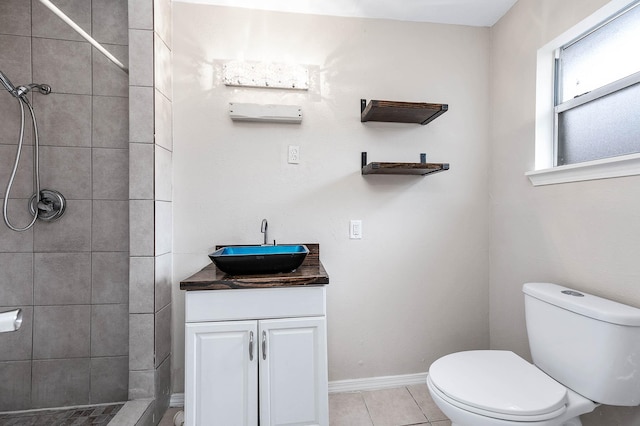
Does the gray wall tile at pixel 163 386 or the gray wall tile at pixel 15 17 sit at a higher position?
the gray wall tile at pixel 15 17

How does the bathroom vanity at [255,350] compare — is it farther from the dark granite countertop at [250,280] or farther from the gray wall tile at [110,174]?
the gray wall tile at [110,174]

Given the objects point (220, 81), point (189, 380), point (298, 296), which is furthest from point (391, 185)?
point (189, 380)

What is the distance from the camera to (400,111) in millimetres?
1609

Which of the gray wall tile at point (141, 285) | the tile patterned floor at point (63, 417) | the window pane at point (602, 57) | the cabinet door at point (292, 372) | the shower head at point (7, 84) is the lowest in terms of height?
the tile patterned floor at point (63, 417)

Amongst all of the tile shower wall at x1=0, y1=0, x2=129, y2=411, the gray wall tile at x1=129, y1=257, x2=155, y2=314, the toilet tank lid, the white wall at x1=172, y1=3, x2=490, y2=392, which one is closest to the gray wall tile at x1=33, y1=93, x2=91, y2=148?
the tile shower wall at x1=0, y1=0, x2=129, y2=411

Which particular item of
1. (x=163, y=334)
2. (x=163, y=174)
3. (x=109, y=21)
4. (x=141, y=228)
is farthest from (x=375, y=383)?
(x=109, y=21)

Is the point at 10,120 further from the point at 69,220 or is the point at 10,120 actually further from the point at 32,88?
the point at 69,220

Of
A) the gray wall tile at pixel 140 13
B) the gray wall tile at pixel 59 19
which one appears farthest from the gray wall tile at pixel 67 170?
the gray wall tile at pixel 140 13

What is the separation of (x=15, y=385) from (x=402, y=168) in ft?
7.86

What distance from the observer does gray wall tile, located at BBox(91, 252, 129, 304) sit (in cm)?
155

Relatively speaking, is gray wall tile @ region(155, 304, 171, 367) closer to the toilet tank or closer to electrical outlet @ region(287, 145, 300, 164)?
electrical outlet @ region(287, 145, 300, 164)

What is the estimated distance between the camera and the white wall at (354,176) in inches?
65.0

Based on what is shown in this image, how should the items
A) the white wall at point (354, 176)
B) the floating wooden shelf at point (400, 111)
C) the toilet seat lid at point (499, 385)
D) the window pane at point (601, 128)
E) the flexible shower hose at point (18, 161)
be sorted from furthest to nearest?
the white wall at point (354, 176), the floating wooden shelf at point (400, 111), the flexible shower hose at point (18, 161), the window pane at point (601, 128), the toilet seat lid at point (499, 385)

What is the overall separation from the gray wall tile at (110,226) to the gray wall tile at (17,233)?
0.31 meters
